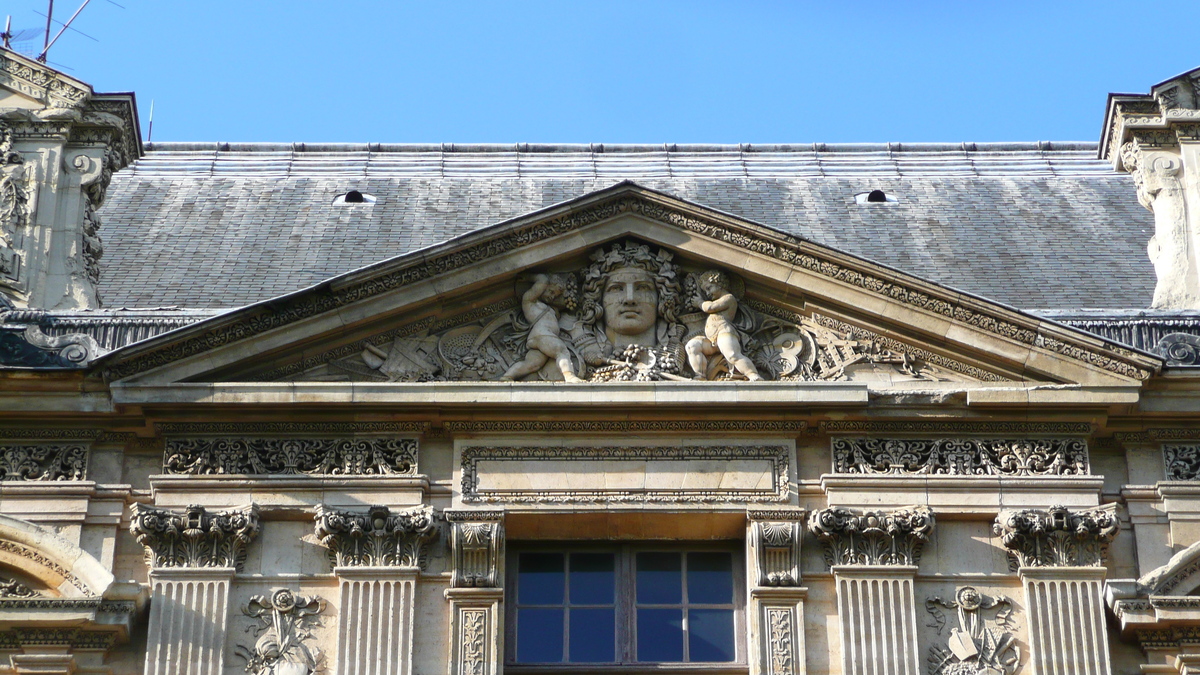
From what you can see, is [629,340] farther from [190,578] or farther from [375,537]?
[190,578]

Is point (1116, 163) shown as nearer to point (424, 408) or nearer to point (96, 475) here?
point (424, 408)

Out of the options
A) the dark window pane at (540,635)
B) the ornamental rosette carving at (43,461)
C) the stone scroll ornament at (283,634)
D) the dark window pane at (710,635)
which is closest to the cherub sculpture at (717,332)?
the dark window pane at (710,635)

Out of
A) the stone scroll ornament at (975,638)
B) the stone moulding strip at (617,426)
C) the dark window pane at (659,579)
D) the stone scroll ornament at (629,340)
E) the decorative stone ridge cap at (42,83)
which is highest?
the decorative stone ridge cap at (42,83)

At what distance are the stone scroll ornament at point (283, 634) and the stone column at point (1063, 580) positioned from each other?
532 cm

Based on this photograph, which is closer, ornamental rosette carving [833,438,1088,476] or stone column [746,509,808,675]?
stone column [746,509,808,675]

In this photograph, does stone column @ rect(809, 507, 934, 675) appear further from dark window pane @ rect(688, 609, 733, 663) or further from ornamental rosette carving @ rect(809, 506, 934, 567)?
dark window pane @ rect(688, 609, 733, 663)

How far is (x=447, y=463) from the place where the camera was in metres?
15.9

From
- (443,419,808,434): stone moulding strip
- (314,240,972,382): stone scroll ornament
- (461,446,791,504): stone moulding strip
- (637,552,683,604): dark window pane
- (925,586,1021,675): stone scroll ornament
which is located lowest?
(925,586,1021,675): stone scroll ornament

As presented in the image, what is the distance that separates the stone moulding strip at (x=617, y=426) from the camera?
15914 millimetres

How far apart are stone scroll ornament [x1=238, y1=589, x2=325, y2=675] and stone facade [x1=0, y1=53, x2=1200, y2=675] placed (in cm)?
2

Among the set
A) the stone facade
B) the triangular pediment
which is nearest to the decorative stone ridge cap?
the stone facade

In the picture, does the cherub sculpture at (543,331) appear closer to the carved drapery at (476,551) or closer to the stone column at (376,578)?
the carved drapery at (476,551)

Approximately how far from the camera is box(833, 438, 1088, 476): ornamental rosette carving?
51.9ft

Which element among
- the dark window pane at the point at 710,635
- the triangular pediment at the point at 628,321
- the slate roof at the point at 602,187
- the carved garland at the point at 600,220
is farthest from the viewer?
the slate roof at the point at 602,187
